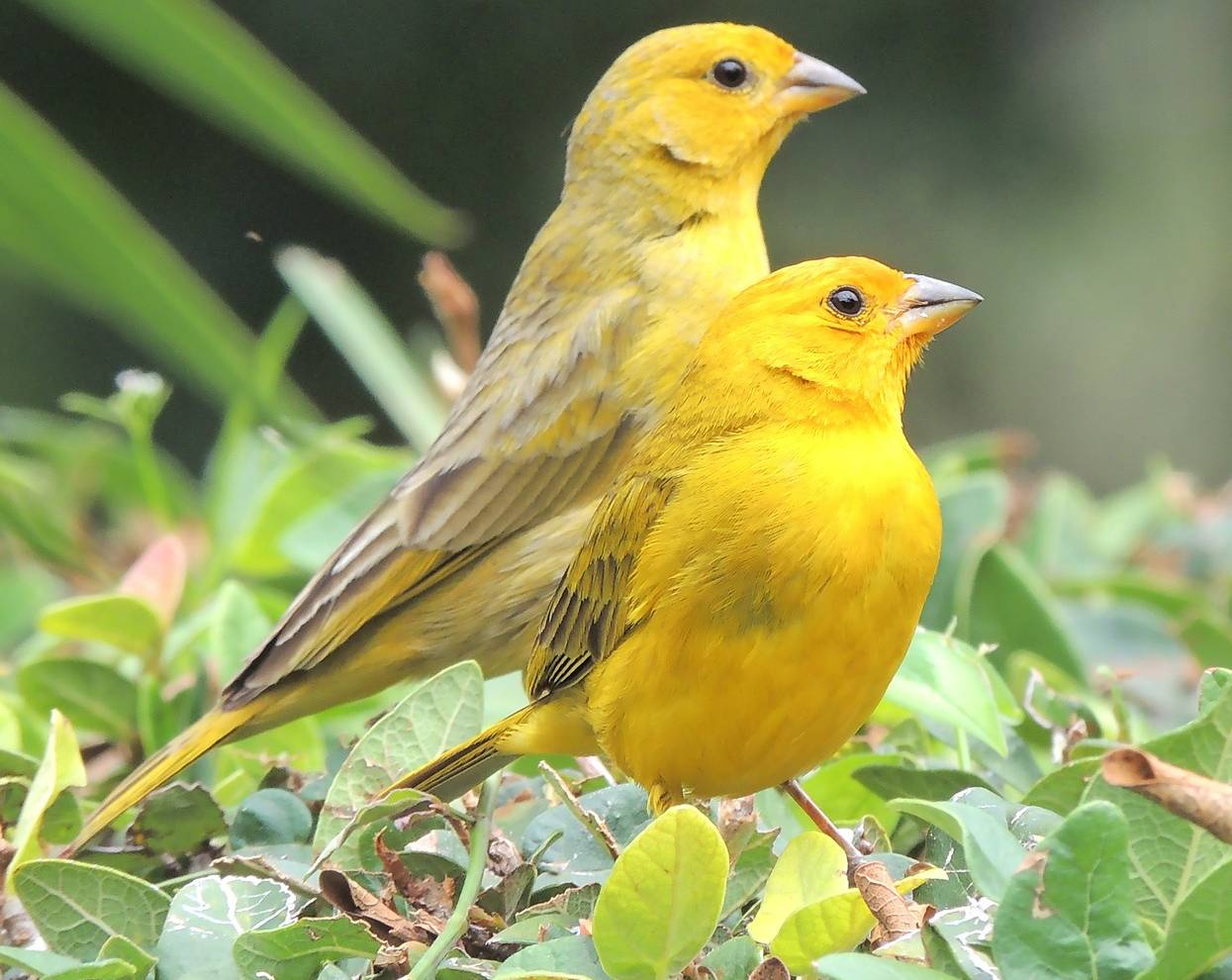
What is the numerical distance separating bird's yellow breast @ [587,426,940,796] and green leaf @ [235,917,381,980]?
0.55m

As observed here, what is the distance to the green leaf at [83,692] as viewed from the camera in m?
2.37

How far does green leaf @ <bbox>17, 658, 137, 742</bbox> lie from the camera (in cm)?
237

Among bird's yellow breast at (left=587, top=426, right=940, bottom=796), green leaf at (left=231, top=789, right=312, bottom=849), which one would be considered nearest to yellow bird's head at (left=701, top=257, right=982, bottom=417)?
bird's yellow breast at (left=587, top=426, right=940, bottom=796)

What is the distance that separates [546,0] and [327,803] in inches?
311

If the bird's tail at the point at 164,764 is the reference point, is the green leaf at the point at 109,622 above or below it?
above

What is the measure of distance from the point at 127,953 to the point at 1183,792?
2.85 ft

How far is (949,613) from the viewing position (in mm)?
2854

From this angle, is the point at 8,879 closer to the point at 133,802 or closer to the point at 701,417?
the point at 133,802

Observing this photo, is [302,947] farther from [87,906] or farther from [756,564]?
[756,564]

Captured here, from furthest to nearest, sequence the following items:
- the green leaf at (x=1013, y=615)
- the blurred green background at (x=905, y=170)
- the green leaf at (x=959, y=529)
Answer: the blurred green background at (x=905, y=170) → the green leaf at (x=959, y=529) → the green leaf at (x=1013, y=615)

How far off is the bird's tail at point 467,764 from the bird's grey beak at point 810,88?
194 cm

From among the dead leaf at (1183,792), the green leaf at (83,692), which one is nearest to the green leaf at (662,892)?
the dead leaf at (1183,792)

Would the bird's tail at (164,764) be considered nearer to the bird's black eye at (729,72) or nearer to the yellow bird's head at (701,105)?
the yellow bird's head at (701,105)

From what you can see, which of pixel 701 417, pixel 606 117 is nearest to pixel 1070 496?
pixel 606 117
